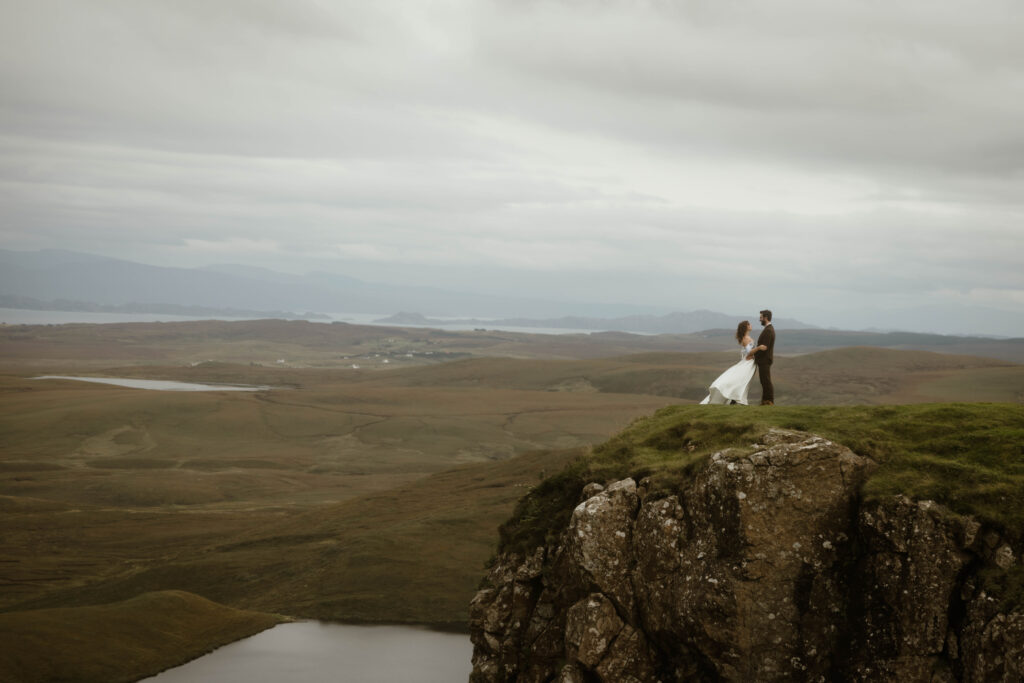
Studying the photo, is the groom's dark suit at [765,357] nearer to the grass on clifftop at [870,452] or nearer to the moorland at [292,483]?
the moorland at [292,483]

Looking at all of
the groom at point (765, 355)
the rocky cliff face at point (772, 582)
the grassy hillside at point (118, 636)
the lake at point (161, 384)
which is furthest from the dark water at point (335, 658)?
the lake at point (161, 384)

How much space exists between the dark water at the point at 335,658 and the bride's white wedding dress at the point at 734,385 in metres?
22.1

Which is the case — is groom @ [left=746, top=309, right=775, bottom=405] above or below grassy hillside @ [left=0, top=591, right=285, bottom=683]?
above

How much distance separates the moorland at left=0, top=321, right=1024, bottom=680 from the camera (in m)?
51.5

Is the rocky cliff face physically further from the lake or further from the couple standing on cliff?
the lake

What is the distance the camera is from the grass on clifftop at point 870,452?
16.5 m

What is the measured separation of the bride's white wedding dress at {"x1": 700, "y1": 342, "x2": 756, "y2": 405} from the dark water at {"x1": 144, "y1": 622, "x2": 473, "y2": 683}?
22.1 m

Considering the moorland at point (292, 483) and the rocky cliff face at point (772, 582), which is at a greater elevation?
the rocky cliff face at point (772, 582)

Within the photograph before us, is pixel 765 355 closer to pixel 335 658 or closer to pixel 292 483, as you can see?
pixel 335 658

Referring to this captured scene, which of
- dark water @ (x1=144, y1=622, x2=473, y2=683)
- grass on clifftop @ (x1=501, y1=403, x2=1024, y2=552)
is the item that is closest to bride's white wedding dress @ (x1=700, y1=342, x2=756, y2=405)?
grass on clifftop @ (x1=501, y1=403, x2=1024, y2=552)

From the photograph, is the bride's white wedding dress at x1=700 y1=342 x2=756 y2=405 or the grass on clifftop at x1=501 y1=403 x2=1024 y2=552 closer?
the grass on clifftop at x1=501 y1=403 x2=1024 y2=552

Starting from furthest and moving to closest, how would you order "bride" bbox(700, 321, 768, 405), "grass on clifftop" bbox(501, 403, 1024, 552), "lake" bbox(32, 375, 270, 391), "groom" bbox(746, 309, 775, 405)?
"lake" bbox(32, 375, 270, 391) < "bride" bbox(700, 321, 768, 405) < "groom" bbox(746, 309, 775, 405) < "grass on clifftop" bbox(501, 403, 1024, 552)

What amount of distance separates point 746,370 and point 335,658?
28400 millimetres

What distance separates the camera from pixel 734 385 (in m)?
25.8
